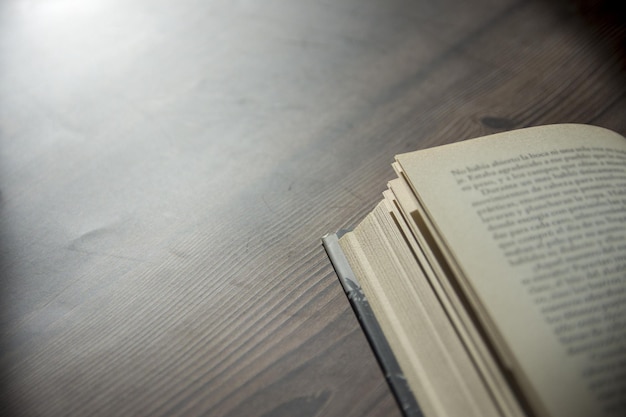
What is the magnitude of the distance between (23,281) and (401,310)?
0.39m

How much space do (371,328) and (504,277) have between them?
0.43ft

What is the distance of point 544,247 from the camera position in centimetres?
34

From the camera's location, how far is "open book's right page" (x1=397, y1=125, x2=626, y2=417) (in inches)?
11.9

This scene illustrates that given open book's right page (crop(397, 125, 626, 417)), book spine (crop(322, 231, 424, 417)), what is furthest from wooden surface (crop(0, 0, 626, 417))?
open book's right page (crop(397, 125, 626, 417))

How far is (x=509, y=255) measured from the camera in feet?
1.11

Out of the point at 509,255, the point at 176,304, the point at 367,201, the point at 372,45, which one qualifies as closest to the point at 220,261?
the point at 176,304

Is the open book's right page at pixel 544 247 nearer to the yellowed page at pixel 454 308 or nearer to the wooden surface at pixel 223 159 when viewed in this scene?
the yellowed page at pixel 454 308

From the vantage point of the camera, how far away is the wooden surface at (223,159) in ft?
1.31

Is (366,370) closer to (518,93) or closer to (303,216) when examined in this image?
(303,216)

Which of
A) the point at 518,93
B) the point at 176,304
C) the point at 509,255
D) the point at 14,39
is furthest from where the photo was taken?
the point at 14,39

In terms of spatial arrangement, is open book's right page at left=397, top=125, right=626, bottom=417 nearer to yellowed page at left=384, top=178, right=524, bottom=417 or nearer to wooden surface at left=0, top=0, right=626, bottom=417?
yellowed page at left=384, top=178, right=524, bottom=417

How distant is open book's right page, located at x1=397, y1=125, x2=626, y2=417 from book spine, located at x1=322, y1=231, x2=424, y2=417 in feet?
0.31

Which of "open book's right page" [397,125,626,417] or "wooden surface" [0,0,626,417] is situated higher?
"wooden surface" [0,0,626,417]

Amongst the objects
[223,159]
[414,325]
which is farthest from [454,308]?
[223,159]
